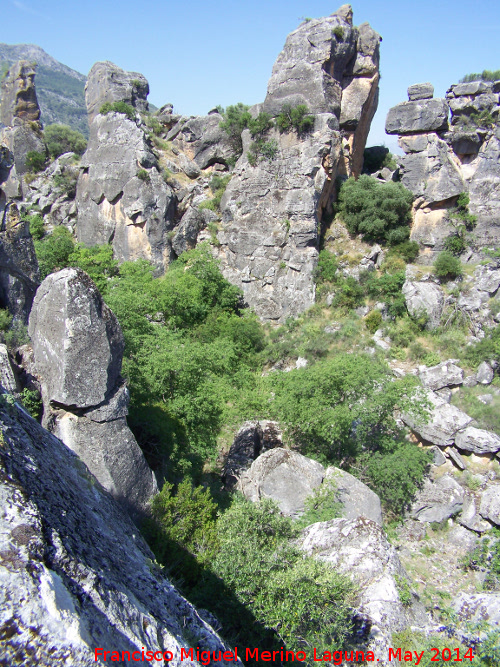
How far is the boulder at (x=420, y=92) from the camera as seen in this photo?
24.1 m

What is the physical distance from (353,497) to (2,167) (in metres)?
15.1

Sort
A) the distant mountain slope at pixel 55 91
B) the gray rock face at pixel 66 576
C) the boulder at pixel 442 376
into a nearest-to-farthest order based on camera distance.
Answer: the gray rock face at pixel 66 576 < the boulder at pixel 442 376 < the distant mountain slope at pixel 55 91

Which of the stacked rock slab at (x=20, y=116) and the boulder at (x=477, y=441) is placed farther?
the stacked rock slab at (x=20, y=116)

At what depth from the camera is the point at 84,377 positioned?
823 cm

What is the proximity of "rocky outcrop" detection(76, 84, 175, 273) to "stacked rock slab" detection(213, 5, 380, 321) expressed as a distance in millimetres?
3928

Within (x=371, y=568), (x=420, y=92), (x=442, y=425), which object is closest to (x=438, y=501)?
(x=442, y=425)

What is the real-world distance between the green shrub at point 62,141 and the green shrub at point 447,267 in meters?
28.6

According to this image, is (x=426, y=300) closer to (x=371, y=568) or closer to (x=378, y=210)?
(x=378, y=210)

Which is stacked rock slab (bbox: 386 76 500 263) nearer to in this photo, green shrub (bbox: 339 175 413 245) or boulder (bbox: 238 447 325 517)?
green shrub (bbox: 339 175 413 245)

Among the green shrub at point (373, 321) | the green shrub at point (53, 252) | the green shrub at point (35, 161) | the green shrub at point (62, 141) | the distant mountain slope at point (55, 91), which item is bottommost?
the green shrub at point (373, 321)

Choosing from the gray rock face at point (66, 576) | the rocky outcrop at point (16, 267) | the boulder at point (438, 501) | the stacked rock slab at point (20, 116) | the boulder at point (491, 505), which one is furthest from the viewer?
the stacked rock slab at point (20, 116)

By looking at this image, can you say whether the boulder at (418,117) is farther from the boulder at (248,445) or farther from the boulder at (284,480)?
the boulder at (284,480)

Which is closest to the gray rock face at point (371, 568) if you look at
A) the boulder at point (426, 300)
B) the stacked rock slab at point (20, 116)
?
the boulder at point (426, 300)

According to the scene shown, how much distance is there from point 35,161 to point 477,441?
110ft
